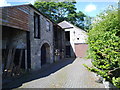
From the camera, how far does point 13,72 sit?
748 centimetres

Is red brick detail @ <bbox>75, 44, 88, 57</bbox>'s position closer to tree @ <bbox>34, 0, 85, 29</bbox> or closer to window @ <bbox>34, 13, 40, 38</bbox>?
window @ <bbox>34, 13, 40, 38</bbox>

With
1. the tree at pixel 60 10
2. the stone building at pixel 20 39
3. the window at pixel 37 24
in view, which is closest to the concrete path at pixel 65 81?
the stone building at pixel 20 39

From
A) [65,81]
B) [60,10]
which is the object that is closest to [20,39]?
[65,81]

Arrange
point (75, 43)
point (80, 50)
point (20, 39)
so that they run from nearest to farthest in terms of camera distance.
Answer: point (20, 39), point (80, 50), point (75, 43)

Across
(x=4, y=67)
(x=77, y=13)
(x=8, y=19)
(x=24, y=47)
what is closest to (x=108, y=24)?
(x=8, y=19)

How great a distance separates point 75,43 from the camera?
20.9 metres

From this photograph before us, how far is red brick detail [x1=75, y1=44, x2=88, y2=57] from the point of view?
2052 cm

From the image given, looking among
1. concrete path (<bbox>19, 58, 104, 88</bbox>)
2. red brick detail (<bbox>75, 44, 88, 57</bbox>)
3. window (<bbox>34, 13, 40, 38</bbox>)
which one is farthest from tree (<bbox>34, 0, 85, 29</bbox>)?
concrete path (<bbox>19, 58, 104, 88</bbox>)

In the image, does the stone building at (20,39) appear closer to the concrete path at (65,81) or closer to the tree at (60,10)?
the concrete path at (65,81)

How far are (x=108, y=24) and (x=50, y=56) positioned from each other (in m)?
9.02

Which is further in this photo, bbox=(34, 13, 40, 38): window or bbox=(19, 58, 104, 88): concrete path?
bbox=(34, 13, 40, 38): window

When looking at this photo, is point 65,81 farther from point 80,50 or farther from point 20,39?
point 80,50

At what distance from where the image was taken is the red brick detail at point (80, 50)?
20516 millimetres

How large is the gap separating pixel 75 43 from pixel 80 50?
1.64m
